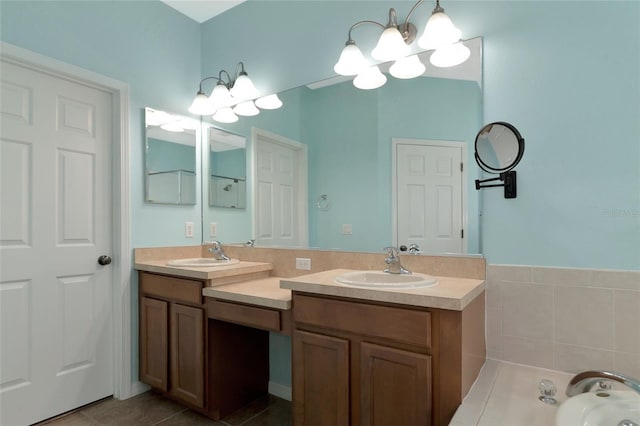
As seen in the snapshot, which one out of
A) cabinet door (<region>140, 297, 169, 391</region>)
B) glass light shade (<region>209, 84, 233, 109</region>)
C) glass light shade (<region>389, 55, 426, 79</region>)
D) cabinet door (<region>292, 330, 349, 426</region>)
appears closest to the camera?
cabinet door (<region>292, 330, 349, 426</region>)

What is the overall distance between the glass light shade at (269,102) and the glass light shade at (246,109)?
4 cm

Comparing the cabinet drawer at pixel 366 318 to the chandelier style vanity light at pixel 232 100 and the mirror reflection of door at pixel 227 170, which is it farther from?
the chandelier style vanity light at pixel 232 100

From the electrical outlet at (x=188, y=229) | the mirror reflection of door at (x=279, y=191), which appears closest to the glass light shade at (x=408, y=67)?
the mirror reflection of door at (x=279, y=191)

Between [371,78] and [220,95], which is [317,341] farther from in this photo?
[220,95]

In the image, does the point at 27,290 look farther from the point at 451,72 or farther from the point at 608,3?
the point at 608,3

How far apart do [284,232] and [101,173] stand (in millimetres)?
1230

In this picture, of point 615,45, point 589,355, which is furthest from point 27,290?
point 615,45

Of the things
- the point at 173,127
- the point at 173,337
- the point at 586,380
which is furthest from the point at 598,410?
the point at 173,127

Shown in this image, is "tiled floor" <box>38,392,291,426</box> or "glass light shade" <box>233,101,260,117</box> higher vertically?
"glass light shade" <box>233,101,260,117</box>

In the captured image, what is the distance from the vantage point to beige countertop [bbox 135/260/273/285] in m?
1.95

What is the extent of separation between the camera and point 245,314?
70.3 inches

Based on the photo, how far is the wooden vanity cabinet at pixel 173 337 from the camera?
6.48 feet

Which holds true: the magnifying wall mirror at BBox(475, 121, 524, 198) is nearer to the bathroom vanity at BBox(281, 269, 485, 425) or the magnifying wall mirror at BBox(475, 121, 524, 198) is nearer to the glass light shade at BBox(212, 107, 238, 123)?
the bathroom vanity at BBox(281, 269, 485, 425)

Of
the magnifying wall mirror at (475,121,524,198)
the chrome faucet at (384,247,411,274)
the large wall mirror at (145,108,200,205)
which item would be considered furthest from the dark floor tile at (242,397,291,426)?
the magnifying wall mirror at (475,121,524,198)
